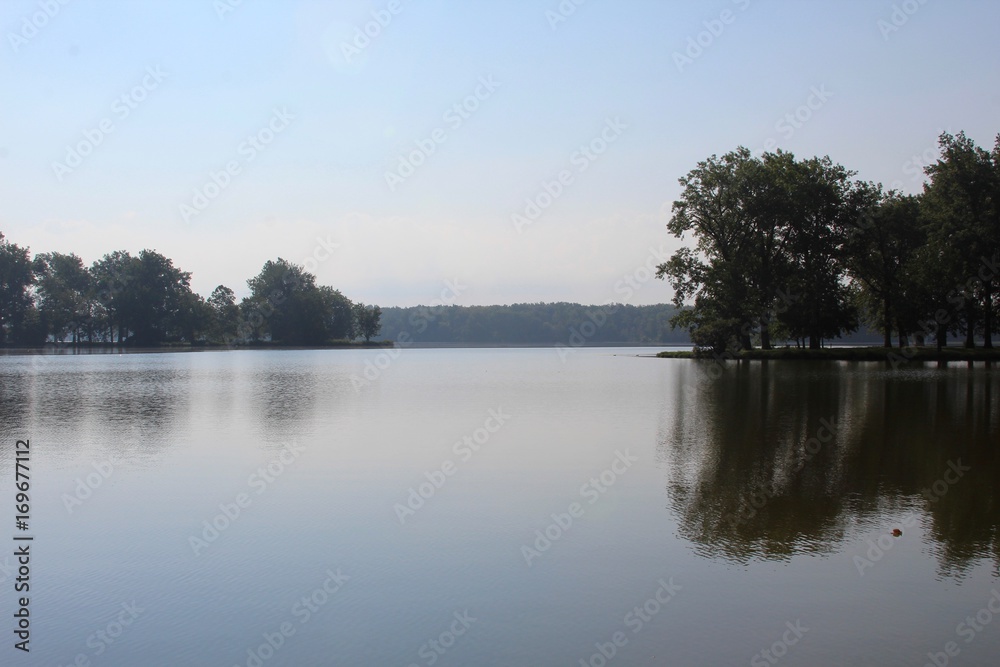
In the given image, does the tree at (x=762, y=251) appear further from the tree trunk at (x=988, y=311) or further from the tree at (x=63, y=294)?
the tree at (x=63, y=294)

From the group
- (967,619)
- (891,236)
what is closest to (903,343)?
(891,236)

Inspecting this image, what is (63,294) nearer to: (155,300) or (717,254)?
(155,300)

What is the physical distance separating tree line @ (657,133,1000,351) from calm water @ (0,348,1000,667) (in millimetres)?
44720

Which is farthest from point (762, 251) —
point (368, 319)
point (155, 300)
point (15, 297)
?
point (15, 297)

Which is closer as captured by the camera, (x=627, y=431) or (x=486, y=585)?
(x=486, y=585)

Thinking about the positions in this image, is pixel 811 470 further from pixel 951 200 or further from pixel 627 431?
pixel 951 200

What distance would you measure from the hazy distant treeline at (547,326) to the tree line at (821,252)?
10755cm

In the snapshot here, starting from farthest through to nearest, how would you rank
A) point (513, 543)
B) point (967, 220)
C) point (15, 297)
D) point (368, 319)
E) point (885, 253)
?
point (368, 319), point (15, 297), point (885, 253), point (967, 220), point (513, 543)

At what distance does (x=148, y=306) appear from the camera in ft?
377

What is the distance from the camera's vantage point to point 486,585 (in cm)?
733

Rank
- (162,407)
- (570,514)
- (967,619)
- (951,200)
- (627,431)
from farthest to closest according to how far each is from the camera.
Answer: (951,200)
(162,407)
(627,431)
(570,514)
(967,619)

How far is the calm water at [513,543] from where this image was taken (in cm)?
612

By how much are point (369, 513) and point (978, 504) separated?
7.96 meters

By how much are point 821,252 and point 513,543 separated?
202 ft
